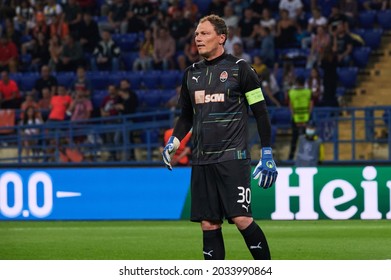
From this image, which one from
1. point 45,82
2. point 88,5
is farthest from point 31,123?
point 88,5

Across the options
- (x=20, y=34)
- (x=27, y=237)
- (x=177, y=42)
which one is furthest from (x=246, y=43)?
(x=27, y=237)

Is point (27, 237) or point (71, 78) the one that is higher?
point (71, 78)

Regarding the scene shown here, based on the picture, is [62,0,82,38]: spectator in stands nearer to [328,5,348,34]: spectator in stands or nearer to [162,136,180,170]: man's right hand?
[328,5,348,34]: spectator in stands

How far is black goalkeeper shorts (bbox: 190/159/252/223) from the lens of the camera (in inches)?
355

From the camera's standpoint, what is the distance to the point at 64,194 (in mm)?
18391

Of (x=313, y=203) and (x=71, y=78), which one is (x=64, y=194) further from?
(x=71, y=78)

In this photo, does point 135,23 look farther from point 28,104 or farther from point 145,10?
point 28,104

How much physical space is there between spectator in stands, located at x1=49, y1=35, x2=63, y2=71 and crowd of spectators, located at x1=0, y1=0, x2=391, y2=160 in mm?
24

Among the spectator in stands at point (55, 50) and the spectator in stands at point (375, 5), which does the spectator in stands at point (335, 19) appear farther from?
the spectator in stands at point (55, 50)

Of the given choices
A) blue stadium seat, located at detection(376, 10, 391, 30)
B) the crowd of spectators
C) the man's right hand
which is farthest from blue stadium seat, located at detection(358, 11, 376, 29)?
the man's right hand

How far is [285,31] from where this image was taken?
82.1 ft
